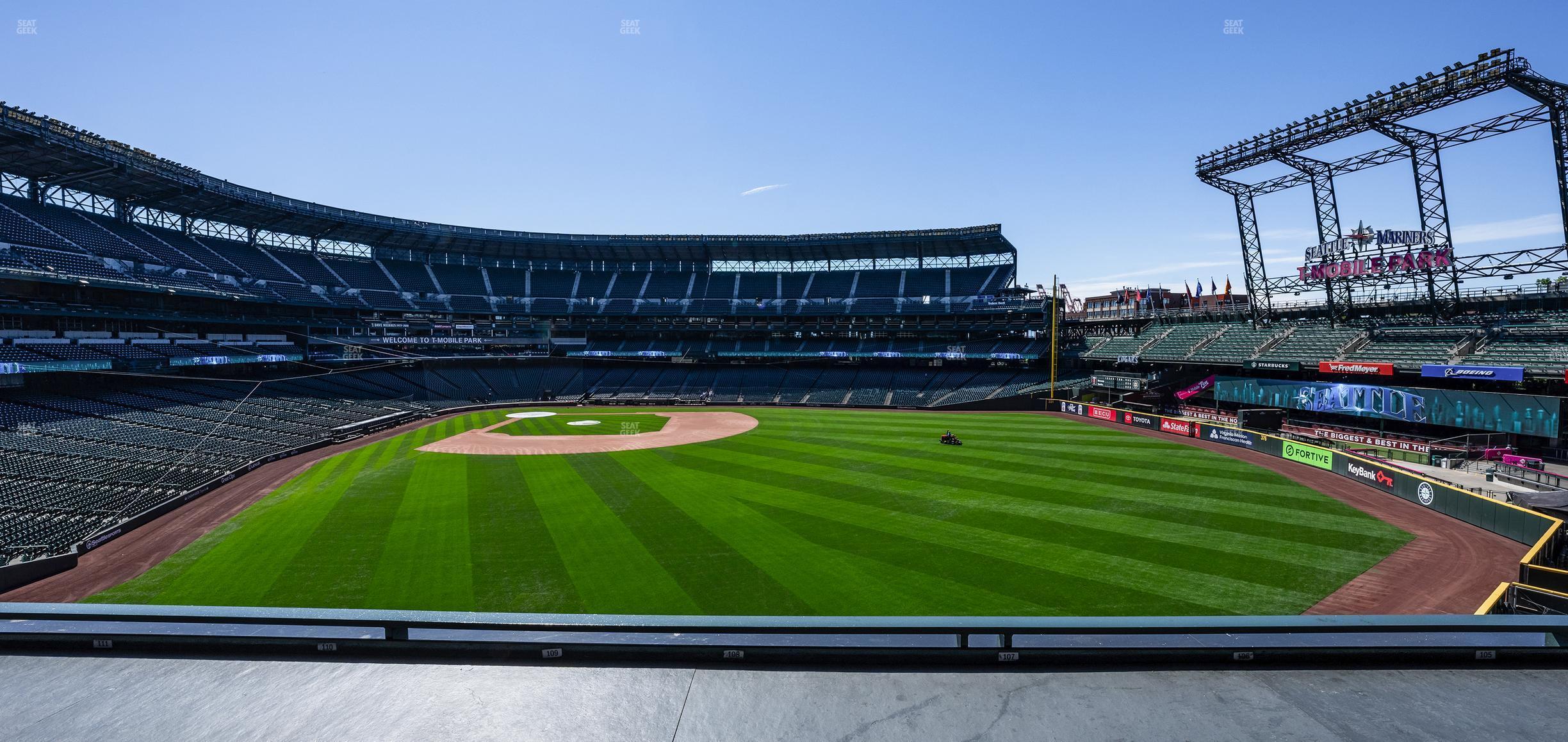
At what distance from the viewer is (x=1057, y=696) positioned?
356 cm

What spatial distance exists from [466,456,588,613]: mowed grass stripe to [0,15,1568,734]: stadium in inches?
5.8

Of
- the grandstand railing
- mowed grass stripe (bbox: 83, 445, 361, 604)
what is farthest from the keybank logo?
mowed grass stripe (bbox: 83, 445, 361, 604)

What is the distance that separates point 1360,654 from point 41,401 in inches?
2210

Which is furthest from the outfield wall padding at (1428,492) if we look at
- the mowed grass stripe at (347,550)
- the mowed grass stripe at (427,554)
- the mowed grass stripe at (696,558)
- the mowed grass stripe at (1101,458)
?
the mowed grass stripe at (347,550)

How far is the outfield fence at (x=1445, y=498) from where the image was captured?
15781 mm

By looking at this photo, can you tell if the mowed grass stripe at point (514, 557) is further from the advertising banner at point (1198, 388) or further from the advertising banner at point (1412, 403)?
the advertising banner at point (1198, 388)

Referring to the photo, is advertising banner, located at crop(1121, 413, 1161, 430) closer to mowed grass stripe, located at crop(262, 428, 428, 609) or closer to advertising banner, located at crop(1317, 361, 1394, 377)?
advertising banner, located at crop(1317, 361, 1394, 377)

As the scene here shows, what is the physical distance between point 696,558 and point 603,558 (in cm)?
274

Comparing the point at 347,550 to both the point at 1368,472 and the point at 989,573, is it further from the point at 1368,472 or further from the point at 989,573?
the point at 1368,472

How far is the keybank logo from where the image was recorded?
96.2ft

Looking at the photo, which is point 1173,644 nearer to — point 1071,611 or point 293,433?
point 1071,611

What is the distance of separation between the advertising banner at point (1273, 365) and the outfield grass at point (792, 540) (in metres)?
21.8

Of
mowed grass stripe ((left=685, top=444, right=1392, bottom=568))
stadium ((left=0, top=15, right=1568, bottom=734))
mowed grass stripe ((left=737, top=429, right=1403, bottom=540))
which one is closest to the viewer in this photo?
stadium ((left=0, top=15, right=1568, bottom=734))

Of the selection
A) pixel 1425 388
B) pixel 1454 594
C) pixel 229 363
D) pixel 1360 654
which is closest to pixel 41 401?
pixel 229 363
